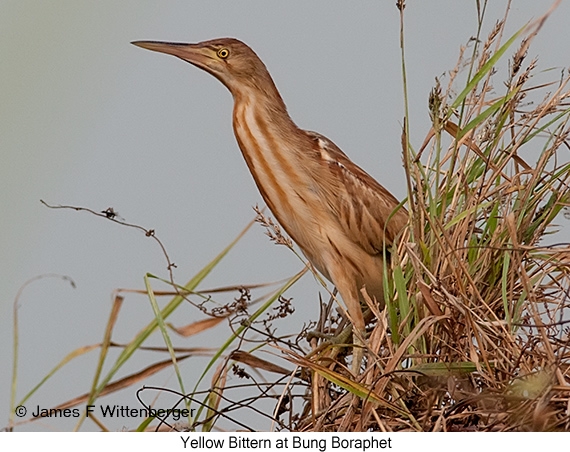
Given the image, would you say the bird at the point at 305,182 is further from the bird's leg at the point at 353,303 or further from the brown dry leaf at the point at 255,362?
the brown dry leaf at the point at 255,362

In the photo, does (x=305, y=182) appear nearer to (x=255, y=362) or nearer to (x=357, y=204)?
(x=357, y=204)

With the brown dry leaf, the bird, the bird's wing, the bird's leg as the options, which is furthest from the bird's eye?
the brown dry leaf

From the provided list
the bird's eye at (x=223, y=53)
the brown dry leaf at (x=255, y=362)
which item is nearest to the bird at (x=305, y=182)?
the bird's eye at (x=223, y=53)

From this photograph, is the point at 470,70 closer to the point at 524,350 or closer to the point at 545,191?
the point at 545,191

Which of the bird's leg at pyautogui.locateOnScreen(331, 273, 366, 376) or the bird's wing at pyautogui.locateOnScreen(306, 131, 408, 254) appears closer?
the bird's leg at pyautogui.locateOnScreen(331, 273, 366, 376)

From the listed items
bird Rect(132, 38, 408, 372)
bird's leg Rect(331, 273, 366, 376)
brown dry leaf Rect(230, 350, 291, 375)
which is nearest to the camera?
brown dry leaf Rect(230, 350, 291, 375)

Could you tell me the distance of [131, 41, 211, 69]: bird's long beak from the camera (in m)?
1.54

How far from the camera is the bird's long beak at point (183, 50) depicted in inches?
60.6

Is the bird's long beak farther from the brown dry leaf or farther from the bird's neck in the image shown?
the brown dry leaf

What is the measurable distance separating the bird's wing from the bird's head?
0.56 feet

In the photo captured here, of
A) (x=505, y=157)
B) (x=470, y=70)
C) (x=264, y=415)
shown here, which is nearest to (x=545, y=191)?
(x=505, y=157)

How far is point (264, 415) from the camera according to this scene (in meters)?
1.12

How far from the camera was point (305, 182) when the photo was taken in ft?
5.00

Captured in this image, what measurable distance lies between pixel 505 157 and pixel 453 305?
11.1 inches
